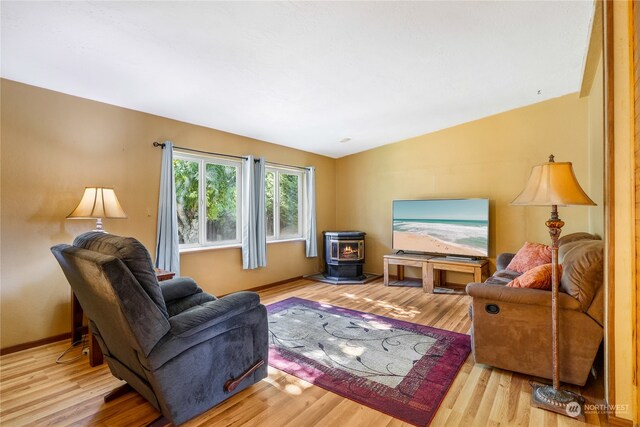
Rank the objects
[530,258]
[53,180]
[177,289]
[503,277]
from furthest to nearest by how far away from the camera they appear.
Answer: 1. [530,258]
2. [503,277]
3. [53,180]
4. [177,289]

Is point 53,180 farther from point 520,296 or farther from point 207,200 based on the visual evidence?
point 520,296

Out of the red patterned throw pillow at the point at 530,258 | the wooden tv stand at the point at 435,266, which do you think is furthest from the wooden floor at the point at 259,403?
the wooden tv stand at the point at 435,266

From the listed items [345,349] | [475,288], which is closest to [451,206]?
[475,288]

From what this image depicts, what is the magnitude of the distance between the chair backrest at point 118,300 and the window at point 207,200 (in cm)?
226

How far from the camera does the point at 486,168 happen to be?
15.1 feet

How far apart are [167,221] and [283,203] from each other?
2.18 meters

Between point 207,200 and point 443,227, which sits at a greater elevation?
point 207,200

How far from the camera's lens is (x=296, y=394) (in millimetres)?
2041

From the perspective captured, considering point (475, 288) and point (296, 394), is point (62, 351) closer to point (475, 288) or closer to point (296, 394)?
point (296, 394)

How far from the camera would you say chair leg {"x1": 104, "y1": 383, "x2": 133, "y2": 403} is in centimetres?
197

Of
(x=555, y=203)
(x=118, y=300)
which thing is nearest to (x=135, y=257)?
(x=118, y=300)

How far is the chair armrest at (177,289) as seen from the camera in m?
2.43

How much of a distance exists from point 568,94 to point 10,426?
6.26 meters

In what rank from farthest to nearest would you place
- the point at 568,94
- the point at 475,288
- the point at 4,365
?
the point at 568,94 → the point at 4,365 → the point at 475,288
